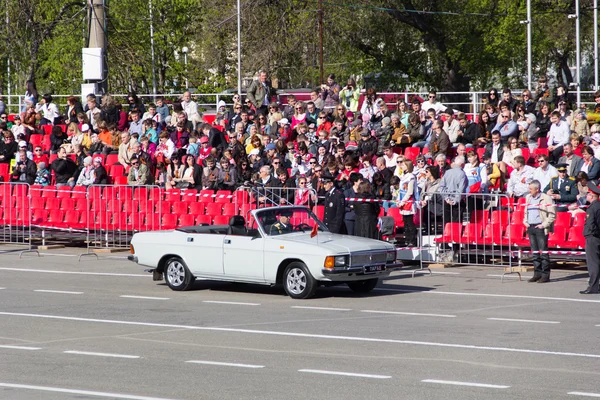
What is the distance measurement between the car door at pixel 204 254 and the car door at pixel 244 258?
126 mm

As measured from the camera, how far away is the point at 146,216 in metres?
24.0

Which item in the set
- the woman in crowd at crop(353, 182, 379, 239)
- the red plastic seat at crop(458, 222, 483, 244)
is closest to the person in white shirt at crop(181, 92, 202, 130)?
the woman in crowd at crop(353, 182, 379, 239)

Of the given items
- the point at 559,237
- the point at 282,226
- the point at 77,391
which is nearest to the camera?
the point at 77,391

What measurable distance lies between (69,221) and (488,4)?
40.7 metres

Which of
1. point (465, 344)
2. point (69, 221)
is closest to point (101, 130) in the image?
point (69, 221)

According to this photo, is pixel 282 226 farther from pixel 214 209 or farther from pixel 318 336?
pixel 214 209

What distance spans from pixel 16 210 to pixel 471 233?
1132 centimetres

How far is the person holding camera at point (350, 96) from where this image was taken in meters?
29.1

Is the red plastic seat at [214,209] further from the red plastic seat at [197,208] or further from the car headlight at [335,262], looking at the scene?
the car headlight at [335,262]

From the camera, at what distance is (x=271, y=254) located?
Answer: 1694cm

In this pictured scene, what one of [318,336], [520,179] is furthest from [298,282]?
[520,179]

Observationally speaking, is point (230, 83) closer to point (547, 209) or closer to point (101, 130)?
point (101, 130)

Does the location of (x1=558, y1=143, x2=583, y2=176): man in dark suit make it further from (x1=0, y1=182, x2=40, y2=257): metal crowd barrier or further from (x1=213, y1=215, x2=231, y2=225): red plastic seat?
(x1=0, y1=182, x2=40, y2=257): metal crowd barrier

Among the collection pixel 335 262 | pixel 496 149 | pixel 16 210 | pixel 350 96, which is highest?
pixel 350 96
